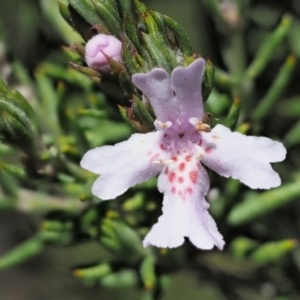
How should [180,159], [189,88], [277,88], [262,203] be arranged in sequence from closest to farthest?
[189,88], [180,159], [262,203], [277,88]

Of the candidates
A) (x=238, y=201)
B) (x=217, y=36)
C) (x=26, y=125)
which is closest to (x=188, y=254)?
(x=238, y=201)

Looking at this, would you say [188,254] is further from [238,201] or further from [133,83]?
[133,83]

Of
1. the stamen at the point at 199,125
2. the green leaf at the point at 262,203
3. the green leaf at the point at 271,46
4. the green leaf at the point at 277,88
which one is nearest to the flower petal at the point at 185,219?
the stamen at the point at 199,125

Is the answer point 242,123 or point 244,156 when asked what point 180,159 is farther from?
point 242,123

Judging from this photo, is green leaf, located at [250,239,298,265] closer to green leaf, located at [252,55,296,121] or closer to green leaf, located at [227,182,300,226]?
green leaf, located at [227,182,300,226]

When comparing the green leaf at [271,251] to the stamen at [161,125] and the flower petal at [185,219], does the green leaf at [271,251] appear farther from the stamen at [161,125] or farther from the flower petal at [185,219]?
the stamen at [161,125]

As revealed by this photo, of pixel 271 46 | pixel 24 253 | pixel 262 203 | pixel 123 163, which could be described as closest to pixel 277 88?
pixel 271 46

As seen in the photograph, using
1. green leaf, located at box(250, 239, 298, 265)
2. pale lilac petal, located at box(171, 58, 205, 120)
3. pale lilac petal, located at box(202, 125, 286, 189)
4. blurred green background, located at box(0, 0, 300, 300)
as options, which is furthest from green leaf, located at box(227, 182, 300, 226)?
pale lilac petal, located at box(171, 58, 205, 120)
